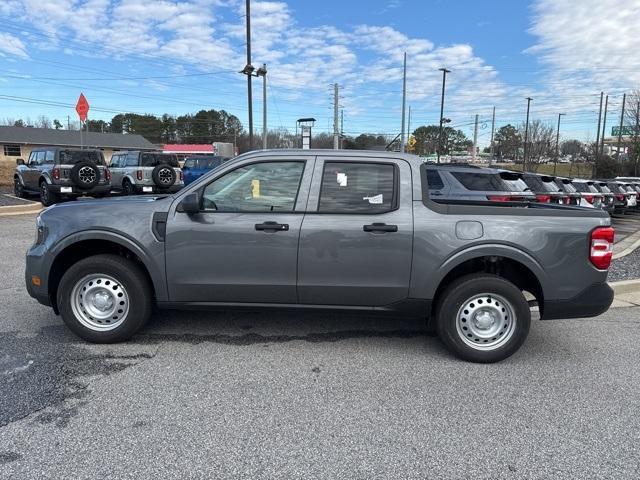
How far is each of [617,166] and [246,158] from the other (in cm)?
4921

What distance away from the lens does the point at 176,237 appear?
4.20 meters

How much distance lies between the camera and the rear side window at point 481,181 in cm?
970

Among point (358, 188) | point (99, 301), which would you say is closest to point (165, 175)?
point (99, 301)

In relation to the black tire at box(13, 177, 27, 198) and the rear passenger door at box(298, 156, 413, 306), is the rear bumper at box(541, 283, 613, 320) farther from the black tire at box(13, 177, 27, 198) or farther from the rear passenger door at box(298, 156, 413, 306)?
the black tire at box(13, 177, 27, 198)

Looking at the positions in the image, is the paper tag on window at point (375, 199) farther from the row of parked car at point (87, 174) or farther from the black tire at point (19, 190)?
the black tire at point (19, 190)

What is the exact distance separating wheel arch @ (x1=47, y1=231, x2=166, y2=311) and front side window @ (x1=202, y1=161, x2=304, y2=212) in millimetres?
733

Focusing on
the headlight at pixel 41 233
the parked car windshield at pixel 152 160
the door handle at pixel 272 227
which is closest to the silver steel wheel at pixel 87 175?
the parked car windshield at pixel 152 160

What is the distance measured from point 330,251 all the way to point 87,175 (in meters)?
13.2

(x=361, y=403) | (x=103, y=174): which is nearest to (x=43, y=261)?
(x=361, y=403)

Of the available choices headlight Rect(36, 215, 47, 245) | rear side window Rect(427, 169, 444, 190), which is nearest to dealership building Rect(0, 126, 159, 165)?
rear side window Rect(427, 169, 444, 190)

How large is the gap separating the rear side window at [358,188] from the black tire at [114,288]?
69.9 inches

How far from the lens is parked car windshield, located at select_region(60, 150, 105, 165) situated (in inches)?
612

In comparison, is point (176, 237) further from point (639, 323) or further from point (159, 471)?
point (639, 323)

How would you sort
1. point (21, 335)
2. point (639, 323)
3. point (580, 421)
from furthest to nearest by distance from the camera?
point (639, 323), point (21, 335), point (580, 421)
